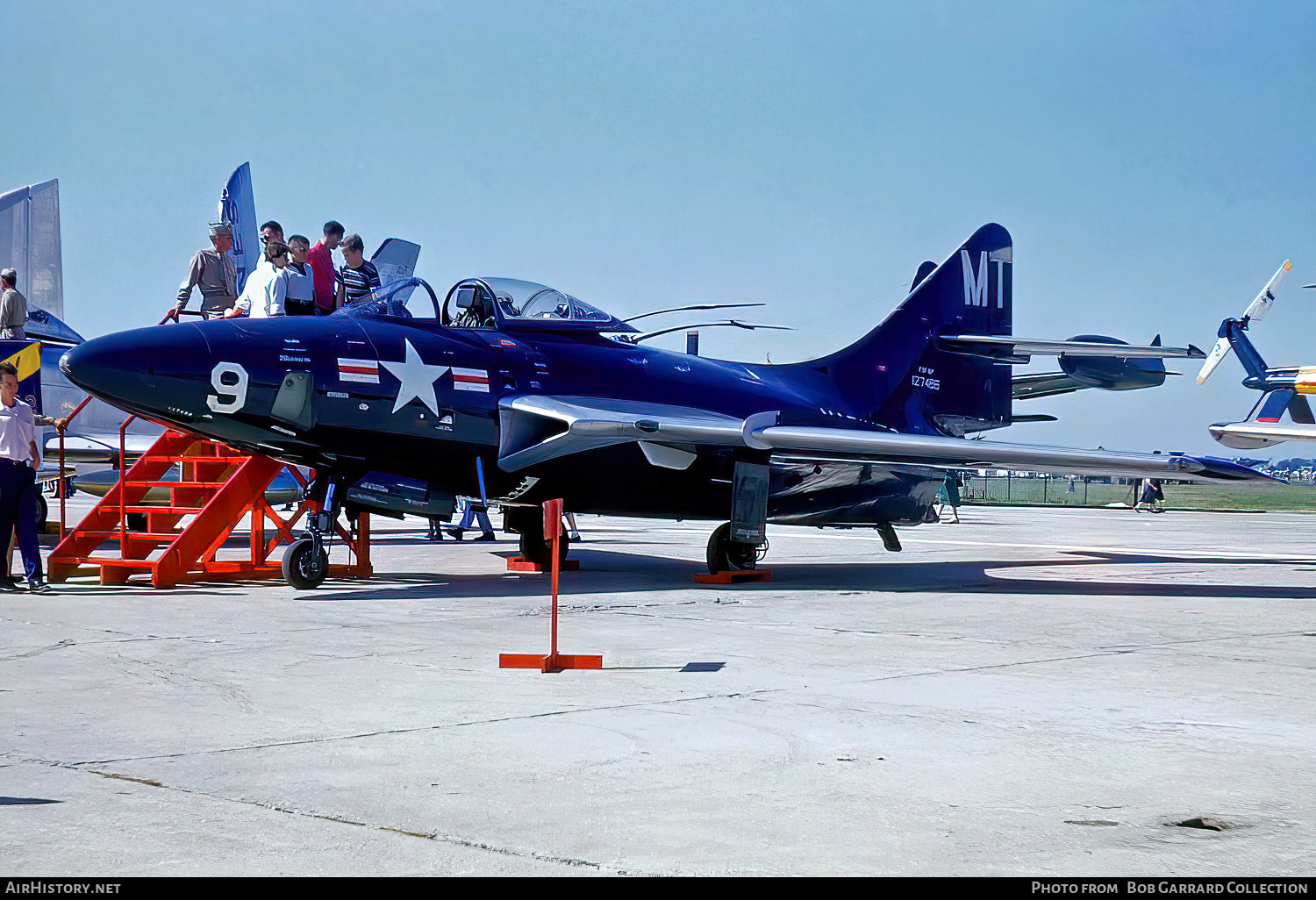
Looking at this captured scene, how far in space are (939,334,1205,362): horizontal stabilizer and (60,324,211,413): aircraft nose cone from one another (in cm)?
1051

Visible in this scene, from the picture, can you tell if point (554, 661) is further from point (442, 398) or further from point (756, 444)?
point (756, 444)

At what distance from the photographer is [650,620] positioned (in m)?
9.41

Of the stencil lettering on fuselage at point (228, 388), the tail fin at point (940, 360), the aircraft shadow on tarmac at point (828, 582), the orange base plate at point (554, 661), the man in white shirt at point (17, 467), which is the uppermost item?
the tail fin at point (940, 360)

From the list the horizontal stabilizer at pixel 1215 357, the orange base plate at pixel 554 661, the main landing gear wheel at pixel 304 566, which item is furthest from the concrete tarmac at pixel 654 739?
the horizontal stabilizer at pixel 1215 357

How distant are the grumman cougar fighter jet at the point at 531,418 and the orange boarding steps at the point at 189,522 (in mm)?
971

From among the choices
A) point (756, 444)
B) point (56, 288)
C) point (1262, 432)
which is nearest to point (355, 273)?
point (756, 444)

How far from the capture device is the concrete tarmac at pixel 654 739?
11.1 ft

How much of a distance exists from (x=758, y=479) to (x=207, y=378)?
19.0ft

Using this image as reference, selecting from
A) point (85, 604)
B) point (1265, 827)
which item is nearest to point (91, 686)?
point (85, 604)

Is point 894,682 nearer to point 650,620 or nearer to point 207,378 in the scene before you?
point 650,620

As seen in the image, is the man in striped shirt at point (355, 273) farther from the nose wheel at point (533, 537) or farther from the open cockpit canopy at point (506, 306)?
the nose wheel at point (533, 537)

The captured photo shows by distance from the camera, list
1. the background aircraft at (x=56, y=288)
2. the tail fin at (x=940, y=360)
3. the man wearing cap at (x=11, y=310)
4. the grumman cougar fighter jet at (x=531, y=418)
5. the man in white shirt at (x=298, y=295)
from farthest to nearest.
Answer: the background aircraft at (x=56, y=288) < the tail fin at (x=940, y=360) < the man wearing cap at (x=11, y=310) < the man in white shirt at (x=298, y=295) < the grumman cougar fighter jet at (x=531, y=418)

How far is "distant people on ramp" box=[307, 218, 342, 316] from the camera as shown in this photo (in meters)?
13.6

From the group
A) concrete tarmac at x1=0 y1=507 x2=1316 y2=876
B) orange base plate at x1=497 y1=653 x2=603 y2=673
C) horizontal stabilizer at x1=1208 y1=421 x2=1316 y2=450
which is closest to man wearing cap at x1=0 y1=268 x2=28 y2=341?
concrete tarmac at x1=0 y1=507 x2=1316 y2=876
